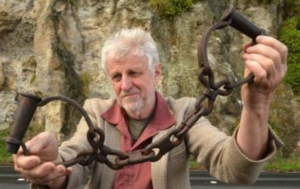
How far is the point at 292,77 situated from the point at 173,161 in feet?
36.0

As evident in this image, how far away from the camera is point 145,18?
12922mm

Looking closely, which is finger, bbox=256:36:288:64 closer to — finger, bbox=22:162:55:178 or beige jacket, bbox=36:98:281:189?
beige jacket, bbox=36:98:281:189

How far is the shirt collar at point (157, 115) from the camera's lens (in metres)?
2.77

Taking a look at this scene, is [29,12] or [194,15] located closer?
[194,15]

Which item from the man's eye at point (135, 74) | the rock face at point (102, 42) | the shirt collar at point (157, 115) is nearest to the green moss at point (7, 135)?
the rock face at point (102, 42)

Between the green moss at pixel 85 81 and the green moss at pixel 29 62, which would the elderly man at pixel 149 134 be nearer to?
the green moss at pixel 85 81

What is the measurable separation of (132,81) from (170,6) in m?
10.5

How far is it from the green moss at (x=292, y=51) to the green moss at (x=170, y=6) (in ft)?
8.02

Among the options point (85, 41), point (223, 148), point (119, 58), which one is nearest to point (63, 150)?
point (119, 58)

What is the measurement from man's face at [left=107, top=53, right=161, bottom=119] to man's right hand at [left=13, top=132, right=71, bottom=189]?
540mm

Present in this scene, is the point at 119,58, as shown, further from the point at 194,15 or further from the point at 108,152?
the point at 194,15

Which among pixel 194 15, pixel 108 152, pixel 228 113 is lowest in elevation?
pixel 228 113

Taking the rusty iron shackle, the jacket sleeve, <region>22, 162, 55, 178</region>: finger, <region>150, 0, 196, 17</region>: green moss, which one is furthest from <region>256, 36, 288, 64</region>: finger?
<region>150, 0, 196, 17</region>: green moss

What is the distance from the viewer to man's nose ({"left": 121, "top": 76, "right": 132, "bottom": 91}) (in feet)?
8.59
